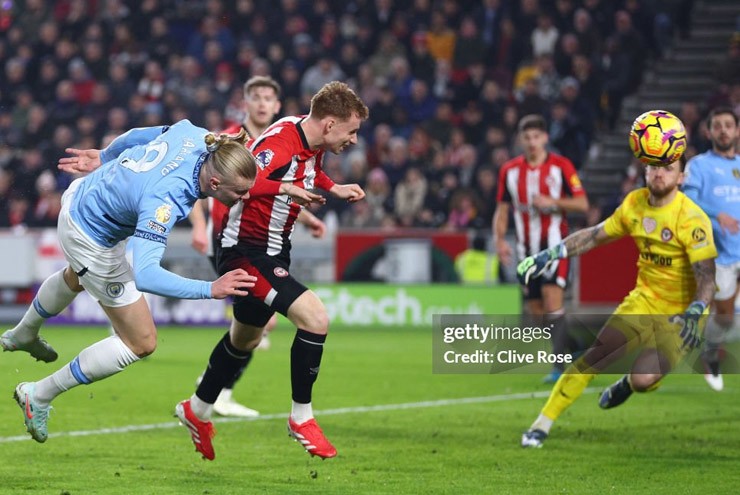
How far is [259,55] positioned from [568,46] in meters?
5.41

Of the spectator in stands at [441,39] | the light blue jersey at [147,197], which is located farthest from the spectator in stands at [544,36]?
the light blue jersey at [147,197]

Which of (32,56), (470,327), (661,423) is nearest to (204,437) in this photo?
(470,327)

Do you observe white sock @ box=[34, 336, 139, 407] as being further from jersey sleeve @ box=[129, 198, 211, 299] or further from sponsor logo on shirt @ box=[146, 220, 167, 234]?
sponsor logo on shirt @ box=[146, 220, 167, 234]

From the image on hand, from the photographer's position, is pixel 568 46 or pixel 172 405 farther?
pixel 568 46

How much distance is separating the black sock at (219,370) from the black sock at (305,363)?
66cm

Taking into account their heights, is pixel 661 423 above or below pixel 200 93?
below

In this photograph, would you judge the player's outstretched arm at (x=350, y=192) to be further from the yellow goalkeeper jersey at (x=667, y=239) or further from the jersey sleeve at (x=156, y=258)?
the yellow goalkeeper jersey at (x=667, y=239)

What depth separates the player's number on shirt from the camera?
6.78 metres

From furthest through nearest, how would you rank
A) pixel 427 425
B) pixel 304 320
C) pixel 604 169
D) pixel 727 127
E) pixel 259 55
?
pixel 259 55
pixel 604 169
pixel 727 127
pixel 427 425
pixel 304 320

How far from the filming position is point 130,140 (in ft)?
24.2

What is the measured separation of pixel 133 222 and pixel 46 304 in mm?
1176

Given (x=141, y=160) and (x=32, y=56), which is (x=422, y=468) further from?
(x=32, y=56)

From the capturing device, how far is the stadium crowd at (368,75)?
Result: 1920 centimetres

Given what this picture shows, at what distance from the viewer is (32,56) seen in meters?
22.9
